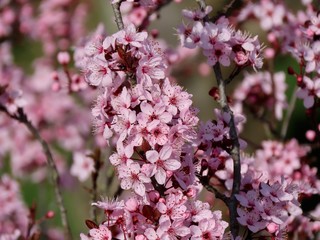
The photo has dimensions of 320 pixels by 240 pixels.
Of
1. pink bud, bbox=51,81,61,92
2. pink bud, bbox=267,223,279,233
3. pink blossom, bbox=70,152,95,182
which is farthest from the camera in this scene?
pink blossom, bbox=70,152,95,182

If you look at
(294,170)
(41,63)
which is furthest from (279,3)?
(41,63)

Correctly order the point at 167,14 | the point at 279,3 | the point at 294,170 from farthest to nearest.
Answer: the point at 167,14
the point at 279,3
the point at 294,170

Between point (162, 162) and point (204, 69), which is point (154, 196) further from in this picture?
point (204, 69)

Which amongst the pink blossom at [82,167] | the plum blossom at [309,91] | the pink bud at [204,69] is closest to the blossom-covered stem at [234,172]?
the plum blossom at [309,91]

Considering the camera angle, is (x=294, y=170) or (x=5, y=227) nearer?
(x=294, y=170)

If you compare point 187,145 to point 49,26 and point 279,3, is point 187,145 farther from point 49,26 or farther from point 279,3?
point 49,26

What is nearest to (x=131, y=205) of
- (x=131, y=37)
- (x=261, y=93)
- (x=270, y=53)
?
(x=131, y=37)

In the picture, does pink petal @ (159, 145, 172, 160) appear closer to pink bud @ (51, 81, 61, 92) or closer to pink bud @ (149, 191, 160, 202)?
pink bud @ (149, 191, 160, 202)

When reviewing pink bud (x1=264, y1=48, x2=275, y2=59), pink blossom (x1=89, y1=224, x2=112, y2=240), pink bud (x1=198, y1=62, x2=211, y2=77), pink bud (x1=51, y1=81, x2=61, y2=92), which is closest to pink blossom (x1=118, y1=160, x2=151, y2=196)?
pink blossom (x1=89, y1=224, x2=112, y2=240)

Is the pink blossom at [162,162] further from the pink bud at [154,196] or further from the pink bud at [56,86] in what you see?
the pink bud at [56,86]

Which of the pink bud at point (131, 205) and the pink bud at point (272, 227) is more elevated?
the pink bud at point (131, 205)

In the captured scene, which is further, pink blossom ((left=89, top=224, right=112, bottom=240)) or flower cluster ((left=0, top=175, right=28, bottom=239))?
flower cluster ((left=0, top=175, right=28, bottom=239))
